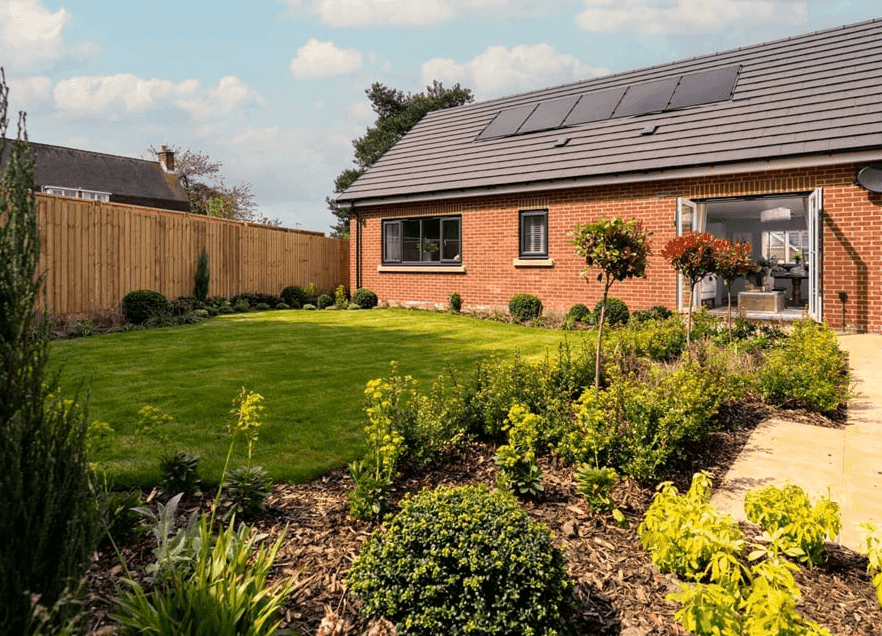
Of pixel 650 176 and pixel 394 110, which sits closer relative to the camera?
pixel 650 176

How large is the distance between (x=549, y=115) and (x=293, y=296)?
30.7 feet

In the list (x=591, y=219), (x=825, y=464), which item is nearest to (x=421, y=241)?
(x=591, y=219)

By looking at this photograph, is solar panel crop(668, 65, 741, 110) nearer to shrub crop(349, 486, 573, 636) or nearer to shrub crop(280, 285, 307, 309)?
shrub crop(280, 285, 307, 309)

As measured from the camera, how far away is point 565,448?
14.1 feet

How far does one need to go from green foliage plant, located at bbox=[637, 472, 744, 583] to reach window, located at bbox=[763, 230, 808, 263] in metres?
19.7

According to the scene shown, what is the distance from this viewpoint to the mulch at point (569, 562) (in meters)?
2.73

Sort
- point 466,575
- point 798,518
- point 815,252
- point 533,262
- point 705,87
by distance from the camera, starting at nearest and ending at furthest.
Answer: point 466,575 < point 798,518 < point 815,252 < point 705,87 < point 533,262

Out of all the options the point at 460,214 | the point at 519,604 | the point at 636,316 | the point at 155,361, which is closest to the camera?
the point at 519,604

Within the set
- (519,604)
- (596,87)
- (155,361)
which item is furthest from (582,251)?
(596,87)

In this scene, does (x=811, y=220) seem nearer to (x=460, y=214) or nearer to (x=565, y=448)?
(x=460, y=214)

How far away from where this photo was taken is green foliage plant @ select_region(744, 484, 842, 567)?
3.03 metres

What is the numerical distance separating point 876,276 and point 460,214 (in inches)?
371

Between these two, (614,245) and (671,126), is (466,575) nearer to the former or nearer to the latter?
(614,245)

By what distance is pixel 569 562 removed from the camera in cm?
317
